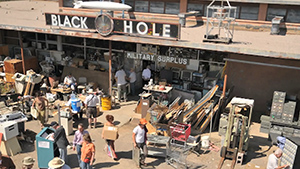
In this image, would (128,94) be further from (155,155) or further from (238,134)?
(238,134)

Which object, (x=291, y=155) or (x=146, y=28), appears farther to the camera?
(x=146, y=28)

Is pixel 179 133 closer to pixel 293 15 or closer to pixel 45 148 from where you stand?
pixel 45 148

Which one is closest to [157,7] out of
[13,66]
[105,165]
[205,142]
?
[13,66]

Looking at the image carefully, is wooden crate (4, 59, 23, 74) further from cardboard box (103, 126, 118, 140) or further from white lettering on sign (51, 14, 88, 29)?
cardboard box (103, 126, 118, 140)

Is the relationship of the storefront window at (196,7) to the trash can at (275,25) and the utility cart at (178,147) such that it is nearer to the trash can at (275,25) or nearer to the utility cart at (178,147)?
the trash can at (275,25)

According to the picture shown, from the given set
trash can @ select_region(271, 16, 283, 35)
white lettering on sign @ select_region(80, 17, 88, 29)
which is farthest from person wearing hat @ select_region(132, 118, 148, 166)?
trash can @ select_region(271, 16, 283, 35)

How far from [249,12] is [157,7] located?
5076 mm

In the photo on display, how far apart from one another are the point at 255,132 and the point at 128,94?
676 centimetres

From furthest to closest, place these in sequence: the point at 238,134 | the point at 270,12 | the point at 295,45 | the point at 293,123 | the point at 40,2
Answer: the point at 40,2 → the point at 270,12 → the point at 295,45 → the point at 293,123 → the point at 238,134

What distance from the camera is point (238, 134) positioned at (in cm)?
1023

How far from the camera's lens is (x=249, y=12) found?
51.4 feet

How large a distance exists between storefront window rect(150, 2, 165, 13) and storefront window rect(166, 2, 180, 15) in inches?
11.4

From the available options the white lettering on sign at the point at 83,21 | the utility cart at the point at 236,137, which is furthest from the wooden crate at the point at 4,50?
the utility cart at the point at 236,137

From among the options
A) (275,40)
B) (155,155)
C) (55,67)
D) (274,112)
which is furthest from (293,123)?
(55,67)
